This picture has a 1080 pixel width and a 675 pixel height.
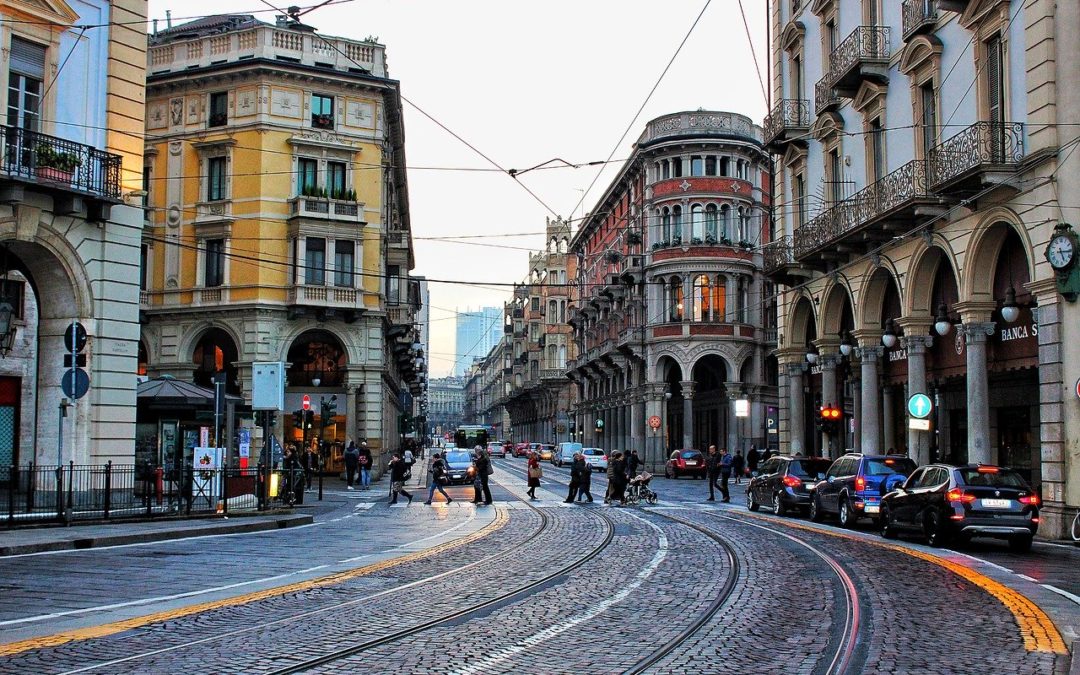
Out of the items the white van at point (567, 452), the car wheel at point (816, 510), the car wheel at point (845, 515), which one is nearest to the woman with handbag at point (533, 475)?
the car wheel at point (816, 510)

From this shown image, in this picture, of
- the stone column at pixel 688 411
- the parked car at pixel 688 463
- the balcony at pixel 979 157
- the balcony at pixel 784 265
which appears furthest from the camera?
the stone column at pixel 688 411

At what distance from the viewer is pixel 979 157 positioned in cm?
2320

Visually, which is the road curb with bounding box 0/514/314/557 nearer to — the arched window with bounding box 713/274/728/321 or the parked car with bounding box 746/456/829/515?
the parked car with bounding box 746/456/829/515

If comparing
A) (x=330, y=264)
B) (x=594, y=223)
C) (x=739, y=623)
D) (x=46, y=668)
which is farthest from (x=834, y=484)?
(x=594, y=223)

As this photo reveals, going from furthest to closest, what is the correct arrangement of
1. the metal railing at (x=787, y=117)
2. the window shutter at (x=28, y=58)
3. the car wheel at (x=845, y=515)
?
the metal railing at (x=787, y=117) < the car wheel at (x=845, y=515) < the window shutter at (x=28, y=58)

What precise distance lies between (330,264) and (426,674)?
39492 millimetres

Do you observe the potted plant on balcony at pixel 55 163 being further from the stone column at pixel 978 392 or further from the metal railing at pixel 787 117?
the metal railing at pixel 787 117

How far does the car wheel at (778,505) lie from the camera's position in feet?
91.9

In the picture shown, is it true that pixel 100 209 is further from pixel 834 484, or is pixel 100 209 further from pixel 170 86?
pixel 170 86

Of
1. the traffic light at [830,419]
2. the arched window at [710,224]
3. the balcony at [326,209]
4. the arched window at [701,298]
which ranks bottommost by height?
the traffic light at [830,419]

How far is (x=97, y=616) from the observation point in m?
10.8

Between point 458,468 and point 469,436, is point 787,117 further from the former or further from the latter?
point 469,436

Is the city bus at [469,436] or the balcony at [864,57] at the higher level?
the balcony at [864,57]

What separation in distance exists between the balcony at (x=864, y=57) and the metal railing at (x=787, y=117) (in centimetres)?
473
